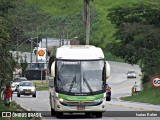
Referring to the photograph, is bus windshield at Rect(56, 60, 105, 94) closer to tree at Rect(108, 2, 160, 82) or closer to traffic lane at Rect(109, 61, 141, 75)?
tree at Rect(108, 2, 160, 82)

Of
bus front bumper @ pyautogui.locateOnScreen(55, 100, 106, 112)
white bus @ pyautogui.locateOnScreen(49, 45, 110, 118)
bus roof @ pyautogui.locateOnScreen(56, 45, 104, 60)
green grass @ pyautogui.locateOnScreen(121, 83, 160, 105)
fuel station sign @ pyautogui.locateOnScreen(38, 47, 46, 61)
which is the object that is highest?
bus roof @ pyautogui.locateOnScreen(56, 45, 104, 60)

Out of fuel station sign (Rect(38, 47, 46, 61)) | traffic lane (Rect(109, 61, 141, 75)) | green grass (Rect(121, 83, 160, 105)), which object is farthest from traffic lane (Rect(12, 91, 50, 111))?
traffic lane (Rect(109, 61, 141, 75))

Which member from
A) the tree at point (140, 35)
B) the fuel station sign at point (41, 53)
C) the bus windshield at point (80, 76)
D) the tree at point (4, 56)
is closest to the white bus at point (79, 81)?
the bus windshield at point (80, 76)

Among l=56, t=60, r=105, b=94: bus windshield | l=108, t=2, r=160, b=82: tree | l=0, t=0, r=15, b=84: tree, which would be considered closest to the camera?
l=0, t=0, r=15, b=84: tree

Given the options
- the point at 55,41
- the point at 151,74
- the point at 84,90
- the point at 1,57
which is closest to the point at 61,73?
the point at 84,90

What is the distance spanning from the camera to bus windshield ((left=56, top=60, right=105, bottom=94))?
95.1ft

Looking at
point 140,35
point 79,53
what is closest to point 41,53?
point 140,35

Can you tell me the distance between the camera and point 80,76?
95.9 feet

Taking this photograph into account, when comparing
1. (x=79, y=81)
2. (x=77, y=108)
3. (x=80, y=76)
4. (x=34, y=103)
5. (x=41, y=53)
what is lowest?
(x=41, y=53)

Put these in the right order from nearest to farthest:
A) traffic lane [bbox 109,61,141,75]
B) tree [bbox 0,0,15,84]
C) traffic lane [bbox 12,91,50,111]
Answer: tree [bbox 0,0,15,84] < traffic lane [bbox 12,91,50,111] < traffic lane [bbox 109,61,141,75]

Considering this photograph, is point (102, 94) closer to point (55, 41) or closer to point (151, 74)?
point (151, 74)

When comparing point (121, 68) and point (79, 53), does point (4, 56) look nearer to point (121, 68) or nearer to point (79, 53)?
point (79, 53)

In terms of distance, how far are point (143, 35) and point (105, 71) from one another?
39.8m

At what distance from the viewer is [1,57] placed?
964 inches
